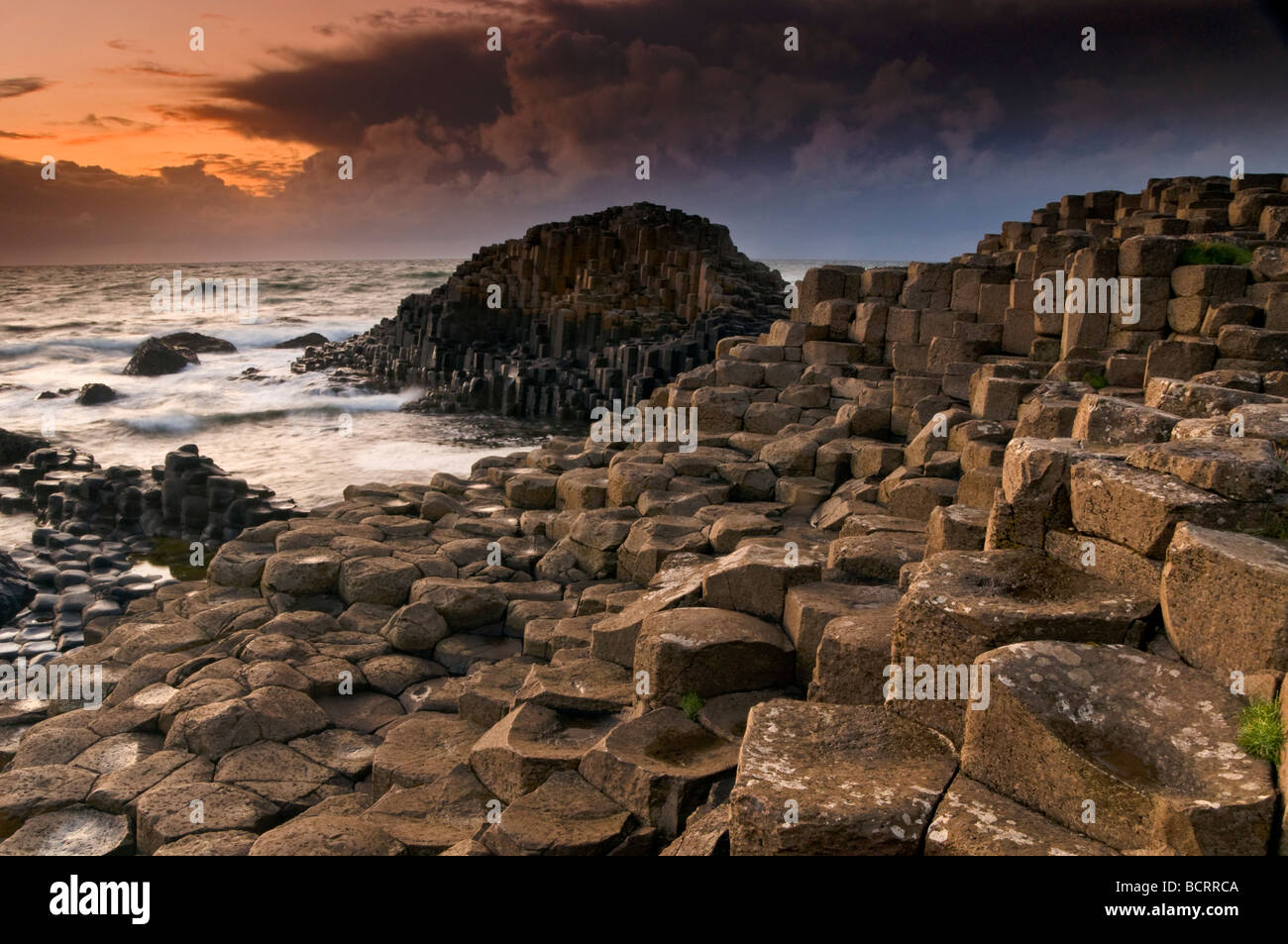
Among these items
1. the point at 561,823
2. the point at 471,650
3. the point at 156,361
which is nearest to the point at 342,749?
the point at 471,650

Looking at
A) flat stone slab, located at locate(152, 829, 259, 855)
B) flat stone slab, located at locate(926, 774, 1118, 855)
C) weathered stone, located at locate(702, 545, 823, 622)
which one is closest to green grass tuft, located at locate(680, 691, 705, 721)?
weathered stone, located at locate(702, 545, 823, 622)

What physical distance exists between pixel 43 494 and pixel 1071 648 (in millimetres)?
18121

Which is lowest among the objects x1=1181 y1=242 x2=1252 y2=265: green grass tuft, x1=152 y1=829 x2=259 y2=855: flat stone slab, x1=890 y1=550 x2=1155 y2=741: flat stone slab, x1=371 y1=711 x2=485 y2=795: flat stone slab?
x1=152 y1=829 x2=259 y2=855: flat stone slab

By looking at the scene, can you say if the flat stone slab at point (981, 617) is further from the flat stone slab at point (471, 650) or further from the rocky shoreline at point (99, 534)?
the rocky shoreline at point (99, 534)

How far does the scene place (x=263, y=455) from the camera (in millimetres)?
23297

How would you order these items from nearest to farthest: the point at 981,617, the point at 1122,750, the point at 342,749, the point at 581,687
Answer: the point at 1122,750, the point at 981,617, the point at 581,687, the point at 342,749

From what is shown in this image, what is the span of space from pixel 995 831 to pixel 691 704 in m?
2.45

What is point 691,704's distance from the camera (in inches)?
232

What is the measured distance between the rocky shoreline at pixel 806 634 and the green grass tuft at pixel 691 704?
20 mm

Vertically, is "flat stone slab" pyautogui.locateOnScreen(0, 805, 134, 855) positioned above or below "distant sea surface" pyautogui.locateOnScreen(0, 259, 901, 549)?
below

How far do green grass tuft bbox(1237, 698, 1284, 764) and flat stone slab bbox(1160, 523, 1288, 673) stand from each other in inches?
11.5

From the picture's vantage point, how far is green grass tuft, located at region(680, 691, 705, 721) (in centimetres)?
586

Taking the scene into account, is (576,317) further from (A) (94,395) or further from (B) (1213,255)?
(B) (1213,255)

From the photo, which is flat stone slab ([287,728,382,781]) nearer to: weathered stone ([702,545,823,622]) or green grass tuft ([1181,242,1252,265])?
weathered stone ([702,545,823,622])
